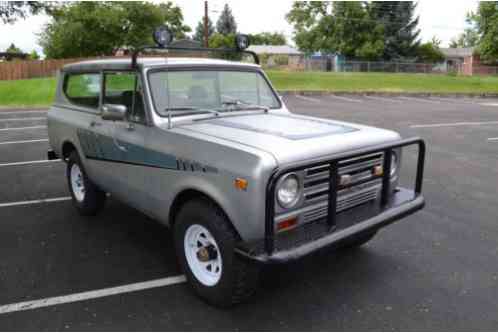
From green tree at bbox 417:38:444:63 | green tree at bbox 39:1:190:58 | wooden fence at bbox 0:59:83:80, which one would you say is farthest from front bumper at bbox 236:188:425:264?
green tree at bbox 417:38:444:63

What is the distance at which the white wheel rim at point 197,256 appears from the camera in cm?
340

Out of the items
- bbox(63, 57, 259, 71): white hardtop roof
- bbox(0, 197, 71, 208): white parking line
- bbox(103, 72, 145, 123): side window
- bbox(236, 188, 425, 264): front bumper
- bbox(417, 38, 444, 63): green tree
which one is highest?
bbox(417, 38, 444, 63): green tree

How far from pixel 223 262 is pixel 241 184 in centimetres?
62

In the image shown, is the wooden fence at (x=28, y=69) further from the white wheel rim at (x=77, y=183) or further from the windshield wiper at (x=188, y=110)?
the windshield wiper at (x=188, y=110)

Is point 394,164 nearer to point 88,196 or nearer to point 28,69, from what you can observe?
point 88,196

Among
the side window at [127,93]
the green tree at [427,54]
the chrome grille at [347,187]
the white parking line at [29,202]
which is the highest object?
the green tree at [427,54]

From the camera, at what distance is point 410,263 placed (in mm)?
4152

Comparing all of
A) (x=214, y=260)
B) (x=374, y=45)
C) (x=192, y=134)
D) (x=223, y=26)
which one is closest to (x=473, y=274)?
(x=214, y=260)

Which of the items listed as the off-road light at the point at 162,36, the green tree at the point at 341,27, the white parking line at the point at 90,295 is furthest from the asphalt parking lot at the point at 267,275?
the green tree at the point at 341,27

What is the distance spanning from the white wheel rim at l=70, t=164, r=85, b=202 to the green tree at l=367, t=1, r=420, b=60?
170ft

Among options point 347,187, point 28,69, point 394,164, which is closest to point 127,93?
point 347,187

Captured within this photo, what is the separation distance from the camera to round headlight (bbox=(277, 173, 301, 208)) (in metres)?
3.02

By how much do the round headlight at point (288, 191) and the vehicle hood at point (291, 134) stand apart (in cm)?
14

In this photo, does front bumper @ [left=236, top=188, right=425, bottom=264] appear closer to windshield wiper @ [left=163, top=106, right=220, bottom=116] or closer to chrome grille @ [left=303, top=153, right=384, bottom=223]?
chrome grille @ [left=303, top=153, right=384, bottom=223]
